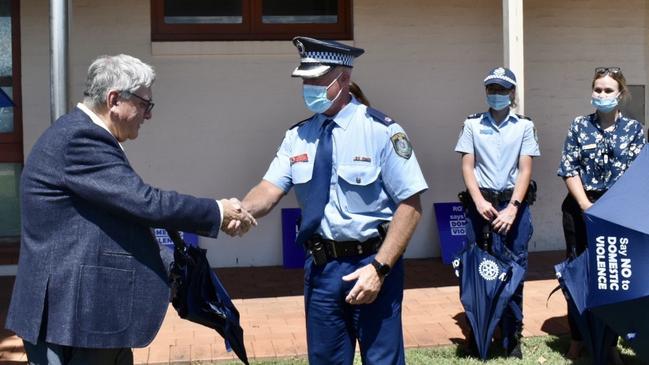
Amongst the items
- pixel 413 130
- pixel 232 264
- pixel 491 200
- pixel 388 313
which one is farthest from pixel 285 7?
pixel 388 313

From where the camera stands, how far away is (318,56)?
139 inches

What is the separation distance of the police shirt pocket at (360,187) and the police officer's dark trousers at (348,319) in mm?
231

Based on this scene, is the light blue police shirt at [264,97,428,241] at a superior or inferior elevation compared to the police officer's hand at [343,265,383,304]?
superior

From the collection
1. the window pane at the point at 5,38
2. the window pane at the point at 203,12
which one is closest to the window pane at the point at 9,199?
the window pane at the point at 5,38

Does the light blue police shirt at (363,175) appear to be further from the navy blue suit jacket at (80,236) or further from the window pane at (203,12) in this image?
the window pane at (203,12)

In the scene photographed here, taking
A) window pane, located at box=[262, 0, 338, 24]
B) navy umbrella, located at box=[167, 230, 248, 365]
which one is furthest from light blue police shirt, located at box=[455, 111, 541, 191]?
window pane, located at box=[262, 0, 338, 24]

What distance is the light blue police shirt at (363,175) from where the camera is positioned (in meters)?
3.50

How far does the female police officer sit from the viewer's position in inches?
207

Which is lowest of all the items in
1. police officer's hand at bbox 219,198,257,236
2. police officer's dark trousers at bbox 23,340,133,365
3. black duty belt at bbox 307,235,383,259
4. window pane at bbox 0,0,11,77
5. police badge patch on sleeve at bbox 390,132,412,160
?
police officer's dark trousers at bbox 23,340,133,365

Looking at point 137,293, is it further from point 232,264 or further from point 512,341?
point 232,264

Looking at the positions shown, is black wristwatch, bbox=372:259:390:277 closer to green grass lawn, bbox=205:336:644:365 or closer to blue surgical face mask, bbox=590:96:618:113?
green grass lawn, bbox=205:336:644:365

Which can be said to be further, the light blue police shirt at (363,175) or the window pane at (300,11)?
the window pane at (300,11)

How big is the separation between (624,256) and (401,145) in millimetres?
1372

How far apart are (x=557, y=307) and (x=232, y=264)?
11.1 feet
